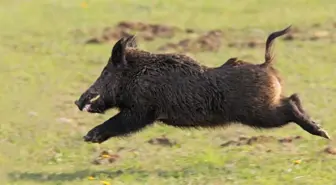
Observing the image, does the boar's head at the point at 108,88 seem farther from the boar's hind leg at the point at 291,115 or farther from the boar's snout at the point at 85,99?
the boar's hind leg at the point at 291,115

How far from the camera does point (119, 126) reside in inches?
322

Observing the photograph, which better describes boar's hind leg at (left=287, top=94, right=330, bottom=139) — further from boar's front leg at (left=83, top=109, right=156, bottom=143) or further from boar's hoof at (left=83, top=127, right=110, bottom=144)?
boar's hoof at (left=83, top=127, right=110, bottom=144)

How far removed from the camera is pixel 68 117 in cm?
1033

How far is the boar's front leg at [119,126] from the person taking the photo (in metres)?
8.16

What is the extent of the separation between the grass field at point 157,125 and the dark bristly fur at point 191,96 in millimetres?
393

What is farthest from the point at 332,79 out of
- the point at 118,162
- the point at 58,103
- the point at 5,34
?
the point at 5,34

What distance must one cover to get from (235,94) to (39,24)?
9139 mm

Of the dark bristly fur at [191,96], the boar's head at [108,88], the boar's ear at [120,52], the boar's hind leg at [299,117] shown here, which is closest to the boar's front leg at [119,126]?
the dark bristly fur at [191,96]

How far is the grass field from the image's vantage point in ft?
26.1

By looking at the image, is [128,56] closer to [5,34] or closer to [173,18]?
[5,34]

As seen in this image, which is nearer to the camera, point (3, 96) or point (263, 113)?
point (263, 113)

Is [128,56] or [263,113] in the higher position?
[128,56]

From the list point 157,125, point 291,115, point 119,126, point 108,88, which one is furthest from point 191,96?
point 157,125

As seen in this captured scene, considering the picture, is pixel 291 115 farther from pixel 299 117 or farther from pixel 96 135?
pixel 96 135
